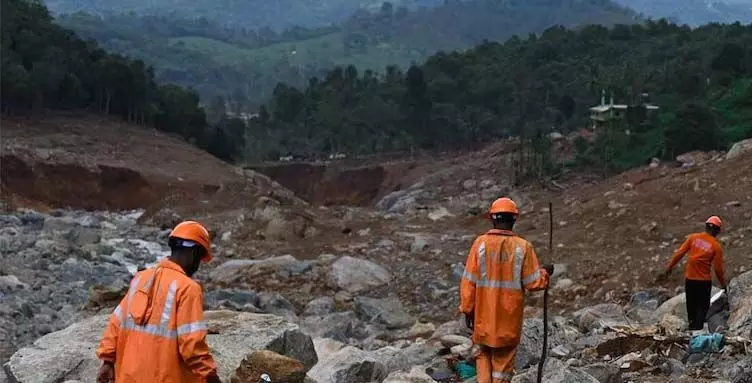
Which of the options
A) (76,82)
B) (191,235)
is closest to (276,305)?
(191,235)

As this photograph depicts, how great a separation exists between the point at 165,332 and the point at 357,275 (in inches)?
377

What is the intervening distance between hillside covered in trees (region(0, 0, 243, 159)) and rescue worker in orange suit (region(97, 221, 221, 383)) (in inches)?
1158

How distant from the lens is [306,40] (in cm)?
14450

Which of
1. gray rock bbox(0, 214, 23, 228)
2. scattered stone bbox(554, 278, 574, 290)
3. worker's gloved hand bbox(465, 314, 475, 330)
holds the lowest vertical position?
gray rock bbox(0, 214, 23, 228)

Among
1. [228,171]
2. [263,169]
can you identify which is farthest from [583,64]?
[228,171]

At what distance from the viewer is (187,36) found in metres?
141

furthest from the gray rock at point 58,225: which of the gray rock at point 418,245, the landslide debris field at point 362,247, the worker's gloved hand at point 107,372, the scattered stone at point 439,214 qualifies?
the worker's gloved hand at point 107,372

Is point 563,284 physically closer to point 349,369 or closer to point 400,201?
point 349,369

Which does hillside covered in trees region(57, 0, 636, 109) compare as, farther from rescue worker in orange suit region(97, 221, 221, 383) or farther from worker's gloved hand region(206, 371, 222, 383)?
worker's gloved hand region(206, 371, 222, 383)

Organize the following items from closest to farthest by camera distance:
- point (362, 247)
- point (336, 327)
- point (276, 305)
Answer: point (336, 327)
point (276, 305)
point (362, 247)

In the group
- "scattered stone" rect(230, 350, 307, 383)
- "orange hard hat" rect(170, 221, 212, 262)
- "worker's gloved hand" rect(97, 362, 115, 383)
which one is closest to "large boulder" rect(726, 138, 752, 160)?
"scattered stone" rect(230, 350, 307, 383)

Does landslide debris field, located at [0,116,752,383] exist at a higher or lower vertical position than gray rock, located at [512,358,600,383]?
lower

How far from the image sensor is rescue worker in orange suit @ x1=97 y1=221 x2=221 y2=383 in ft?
11.8

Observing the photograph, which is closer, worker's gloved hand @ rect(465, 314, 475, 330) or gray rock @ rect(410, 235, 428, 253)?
worker's gloved hand @ rect(465, 314, 475, 330)
